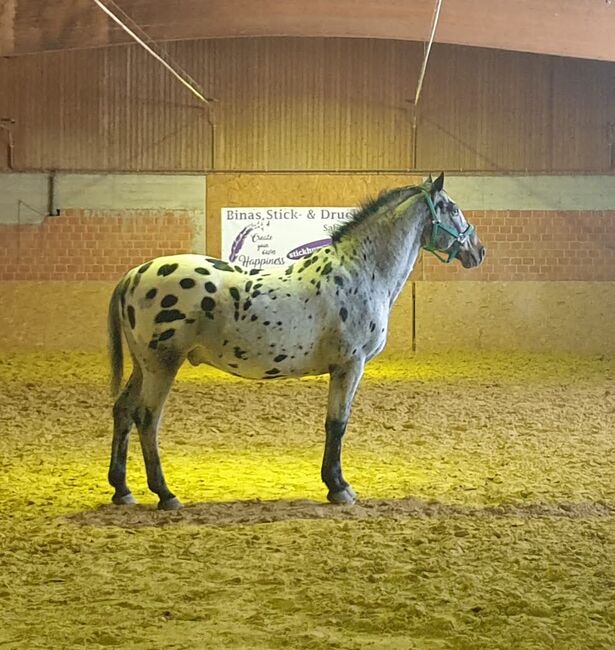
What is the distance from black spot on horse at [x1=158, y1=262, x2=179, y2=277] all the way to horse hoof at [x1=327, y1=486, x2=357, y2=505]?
5.48 ft

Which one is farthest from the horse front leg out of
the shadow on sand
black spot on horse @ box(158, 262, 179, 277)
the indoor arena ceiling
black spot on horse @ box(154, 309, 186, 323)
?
the indoor arena ceiling

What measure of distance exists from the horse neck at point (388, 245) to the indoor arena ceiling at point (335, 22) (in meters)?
7.23

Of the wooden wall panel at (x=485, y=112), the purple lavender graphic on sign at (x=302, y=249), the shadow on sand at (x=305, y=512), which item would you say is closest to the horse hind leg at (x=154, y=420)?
the shadow on sand at (x=305, y=512)

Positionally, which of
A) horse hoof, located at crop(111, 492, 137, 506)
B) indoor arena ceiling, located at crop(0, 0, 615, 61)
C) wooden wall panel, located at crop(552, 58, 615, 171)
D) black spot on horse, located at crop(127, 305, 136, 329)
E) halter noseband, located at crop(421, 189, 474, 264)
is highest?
indoor arena ceiling, located at crop(0, 0, 615, 61)

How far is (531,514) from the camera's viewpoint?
223 inches

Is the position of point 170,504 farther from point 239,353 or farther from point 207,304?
point 207,304

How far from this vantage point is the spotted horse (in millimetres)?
5789

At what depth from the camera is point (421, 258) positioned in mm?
16656

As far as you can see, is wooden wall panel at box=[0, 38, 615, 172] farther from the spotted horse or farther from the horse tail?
the horse tail

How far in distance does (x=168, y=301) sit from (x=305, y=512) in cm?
147

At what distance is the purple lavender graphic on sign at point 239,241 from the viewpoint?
16578 millimetres

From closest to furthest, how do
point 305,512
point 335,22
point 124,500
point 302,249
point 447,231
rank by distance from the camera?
1. point 305,512
2. point 124,500
3. point 447,231
4. point 335,22
5. point 302,249

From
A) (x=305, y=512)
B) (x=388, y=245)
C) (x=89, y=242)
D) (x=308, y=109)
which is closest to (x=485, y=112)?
(x=308, y=109)

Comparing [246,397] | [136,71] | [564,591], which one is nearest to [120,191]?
[136,71]
